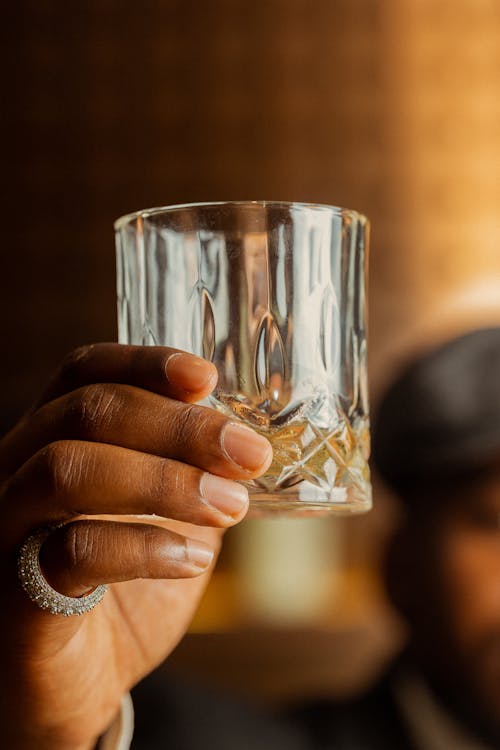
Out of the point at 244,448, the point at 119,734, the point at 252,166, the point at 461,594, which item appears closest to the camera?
the point at 244,448

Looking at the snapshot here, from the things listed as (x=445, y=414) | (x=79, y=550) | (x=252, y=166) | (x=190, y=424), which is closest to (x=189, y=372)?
(x=190, y=424)

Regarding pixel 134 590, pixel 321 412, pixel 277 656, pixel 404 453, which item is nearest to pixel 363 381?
pixel 321 412

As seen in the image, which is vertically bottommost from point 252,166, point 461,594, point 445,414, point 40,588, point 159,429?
point 461,594

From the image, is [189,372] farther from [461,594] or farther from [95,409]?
[461,594]

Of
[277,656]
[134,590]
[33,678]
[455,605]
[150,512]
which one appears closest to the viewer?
Answer: [150,512]

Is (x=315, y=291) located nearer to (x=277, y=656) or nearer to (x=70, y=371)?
(x=70, y=371)

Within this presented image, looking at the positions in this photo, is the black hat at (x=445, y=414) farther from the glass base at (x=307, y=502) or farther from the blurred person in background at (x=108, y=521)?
the glass base at (x=307, y=502)

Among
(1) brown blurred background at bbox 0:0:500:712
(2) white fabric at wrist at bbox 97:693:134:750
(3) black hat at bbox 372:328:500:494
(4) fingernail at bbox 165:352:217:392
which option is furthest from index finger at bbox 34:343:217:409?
(1) brown blurred background at bbox 0:0:500:712

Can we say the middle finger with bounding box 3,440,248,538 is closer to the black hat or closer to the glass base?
the glass base
